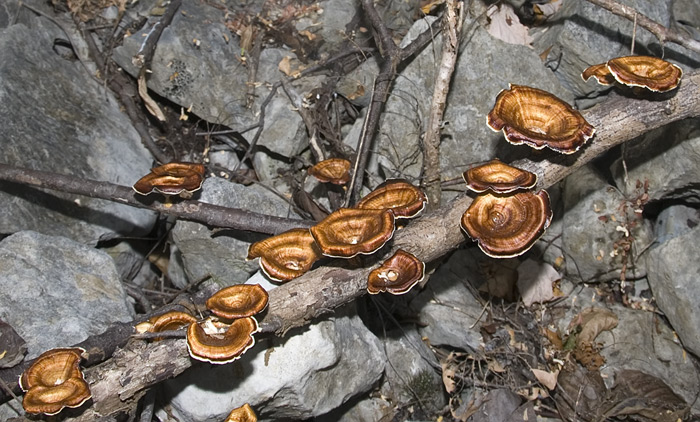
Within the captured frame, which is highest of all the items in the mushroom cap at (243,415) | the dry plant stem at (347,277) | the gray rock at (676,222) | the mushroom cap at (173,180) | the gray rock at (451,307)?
the mushroom cap at (173,180)

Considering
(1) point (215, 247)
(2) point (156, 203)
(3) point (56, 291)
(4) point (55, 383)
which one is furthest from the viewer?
(1) point (215, 247)

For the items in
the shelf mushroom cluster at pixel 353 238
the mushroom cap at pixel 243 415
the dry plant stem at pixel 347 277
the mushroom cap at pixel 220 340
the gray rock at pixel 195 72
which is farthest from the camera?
the gray rock at pixel 195 72

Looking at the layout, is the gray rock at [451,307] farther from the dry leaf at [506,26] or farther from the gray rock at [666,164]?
the dry leaf at [506,26]

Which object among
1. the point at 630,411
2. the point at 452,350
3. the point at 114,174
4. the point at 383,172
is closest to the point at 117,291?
the point at 114,174

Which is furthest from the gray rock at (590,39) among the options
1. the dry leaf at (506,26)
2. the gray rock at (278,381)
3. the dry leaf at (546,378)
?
the gray rock at (278,381)

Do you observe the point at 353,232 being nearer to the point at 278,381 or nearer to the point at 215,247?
the point at 278,381

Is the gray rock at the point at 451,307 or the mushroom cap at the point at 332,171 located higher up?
the mushroom cap at the point at 332,171

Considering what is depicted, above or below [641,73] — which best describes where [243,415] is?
below

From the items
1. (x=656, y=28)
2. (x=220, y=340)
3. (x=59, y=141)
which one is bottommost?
(x=220, y=340)

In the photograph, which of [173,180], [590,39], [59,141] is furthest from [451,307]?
[59,141]
